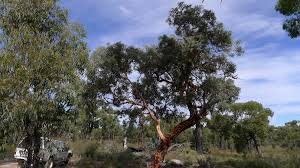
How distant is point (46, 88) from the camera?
647 inches

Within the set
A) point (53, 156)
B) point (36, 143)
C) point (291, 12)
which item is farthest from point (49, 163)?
point (291, 12)

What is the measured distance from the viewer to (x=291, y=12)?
15.3 metres

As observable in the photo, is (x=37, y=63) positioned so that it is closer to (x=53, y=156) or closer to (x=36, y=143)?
(x=36, y=143)

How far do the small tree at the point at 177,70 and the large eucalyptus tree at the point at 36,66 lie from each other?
696 centimetres

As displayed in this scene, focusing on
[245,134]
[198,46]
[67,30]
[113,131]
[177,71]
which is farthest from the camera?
[113,131]

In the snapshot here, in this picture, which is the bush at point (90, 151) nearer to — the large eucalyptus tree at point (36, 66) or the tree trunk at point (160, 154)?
the tree trunk at point (160, 154)

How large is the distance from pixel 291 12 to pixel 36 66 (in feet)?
28.8

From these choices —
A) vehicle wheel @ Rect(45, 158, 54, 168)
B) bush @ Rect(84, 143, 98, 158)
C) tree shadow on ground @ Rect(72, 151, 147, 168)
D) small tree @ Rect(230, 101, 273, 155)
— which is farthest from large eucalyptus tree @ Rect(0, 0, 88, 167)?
small tree @ Rect(230, 101, 273, 155)

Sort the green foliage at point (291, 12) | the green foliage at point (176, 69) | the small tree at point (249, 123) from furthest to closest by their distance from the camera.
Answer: the small tree at point (249, 123)
the green foliage at point (176, 69)
the green foliage at point (291, 12)

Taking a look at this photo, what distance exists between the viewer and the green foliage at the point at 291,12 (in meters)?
14.9

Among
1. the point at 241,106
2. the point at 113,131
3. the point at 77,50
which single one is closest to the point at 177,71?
the point at 77,50

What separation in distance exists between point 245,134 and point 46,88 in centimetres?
4095

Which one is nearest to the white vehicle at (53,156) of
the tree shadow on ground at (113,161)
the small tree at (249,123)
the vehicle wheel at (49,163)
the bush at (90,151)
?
the vehicle wheel at (49,163)

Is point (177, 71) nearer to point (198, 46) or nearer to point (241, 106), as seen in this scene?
point (198, 46)
